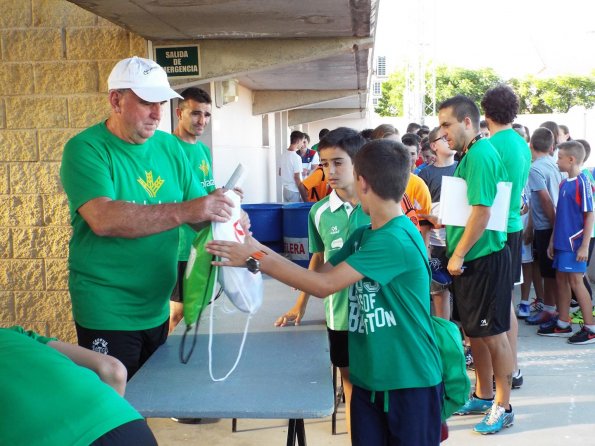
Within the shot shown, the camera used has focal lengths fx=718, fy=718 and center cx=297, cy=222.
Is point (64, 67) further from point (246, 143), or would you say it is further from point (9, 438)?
point (246, 143)

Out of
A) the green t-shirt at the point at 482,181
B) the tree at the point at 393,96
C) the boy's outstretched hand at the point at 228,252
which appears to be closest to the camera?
the boy's outstretched hand at the point at 228,252

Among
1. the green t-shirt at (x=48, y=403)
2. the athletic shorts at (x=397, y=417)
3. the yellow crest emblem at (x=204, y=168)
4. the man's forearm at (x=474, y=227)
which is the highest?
the yellow crest emblem at (x=204, y=168)

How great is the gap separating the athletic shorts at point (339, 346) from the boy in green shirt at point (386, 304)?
Result: 0.65 m

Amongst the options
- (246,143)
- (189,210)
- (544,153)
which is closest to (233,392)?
(189,210)

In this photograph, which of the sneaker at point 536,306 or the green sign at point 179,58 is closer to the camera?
the green sign at point 179,58

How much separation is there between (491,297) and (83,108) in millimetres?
3155

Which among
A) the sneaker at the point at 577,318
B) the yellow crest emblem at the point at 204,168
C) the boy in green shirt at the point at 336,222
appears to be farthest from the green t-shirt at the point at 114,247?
the sneaker at the point at 577,318

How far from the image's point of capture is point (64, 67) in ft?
17.2

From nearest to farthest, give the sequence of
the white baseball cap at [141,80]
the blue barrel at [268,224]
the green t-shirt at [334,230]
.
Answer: the white baseball cap at [141,80]
the green t-shirt at [334,230]
the blue barrel at [268,224]

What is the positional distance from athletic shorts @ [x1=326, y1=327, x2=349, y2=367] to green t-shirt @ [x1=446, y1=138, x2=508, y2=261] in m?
1.35

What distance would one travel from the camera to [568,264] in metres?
6.83

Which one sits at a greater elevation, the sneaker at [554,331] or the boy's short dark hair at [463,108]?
the boy's short dark hair at [463,108]

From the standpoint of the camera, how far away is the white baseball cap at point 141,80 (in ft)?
9.79

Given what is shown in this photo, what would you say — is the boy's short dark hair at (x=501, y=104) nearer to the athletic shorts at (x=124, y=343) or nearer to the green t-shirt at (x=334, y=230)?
the green t-shirt at (x=334, y=230)
